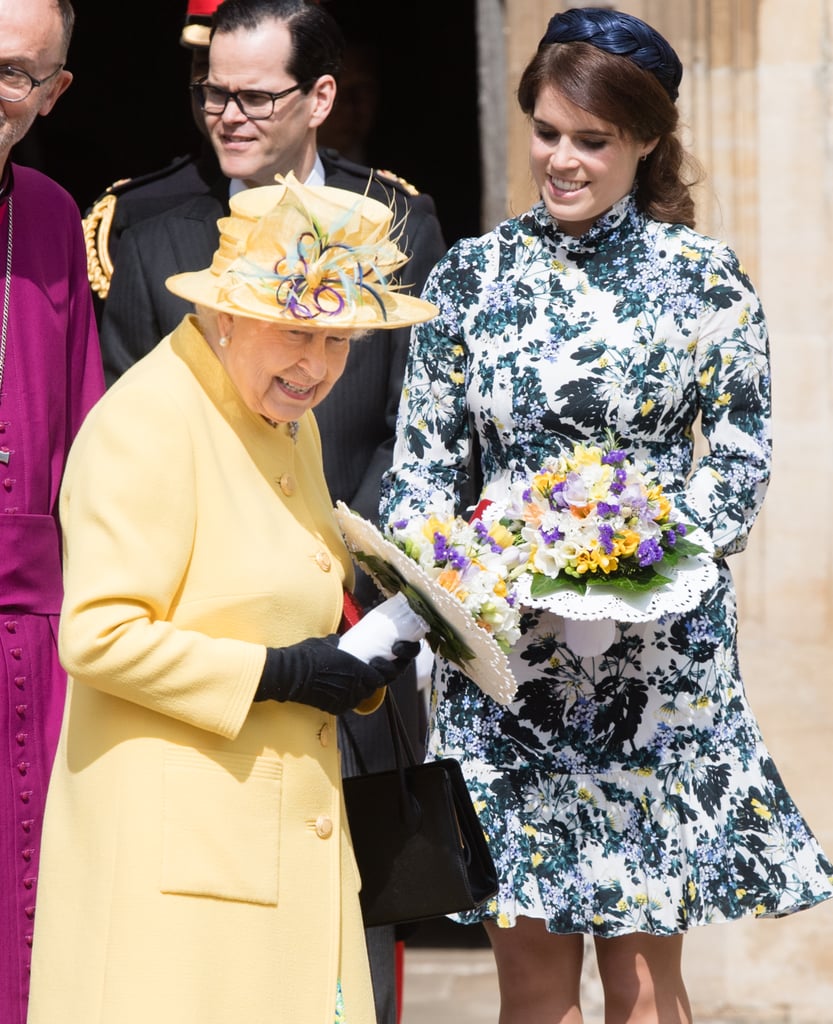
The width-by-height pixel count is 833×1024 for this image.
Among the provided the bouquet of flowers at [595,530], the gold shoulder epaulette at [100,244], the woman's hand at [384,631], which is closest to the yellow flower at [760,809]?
the bouquet of flowers at [595,530]

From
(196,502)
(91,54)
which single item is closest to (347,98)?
(91,54)

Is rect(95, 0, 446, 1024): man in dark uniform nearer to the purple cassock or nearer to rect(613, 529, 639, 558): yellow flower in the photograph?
the purple cassock

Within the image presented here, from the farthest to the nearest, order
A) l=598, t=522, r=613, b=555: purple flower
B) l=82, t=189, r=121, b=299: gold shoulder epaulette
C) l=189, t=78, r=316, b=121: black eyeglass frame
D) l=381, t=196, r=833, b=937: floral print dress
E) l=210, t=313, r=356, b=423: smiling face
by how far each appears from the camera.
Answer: l=82, t=189, r=121, b=299: gold shoulder epaulette
l=189, t=78, r=316, b=121: black eyeglass frame
l=381, t=196, r=833, b=937: floral print dress
l=598, t=522, r=613, b=555: purple flower
l=210, t=313, r=356, b=423: smiling face

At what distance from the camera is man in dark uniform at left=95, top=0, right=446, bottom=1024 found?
4.16 meters

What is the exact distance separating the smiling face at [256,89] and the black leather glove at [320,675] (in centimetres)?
150

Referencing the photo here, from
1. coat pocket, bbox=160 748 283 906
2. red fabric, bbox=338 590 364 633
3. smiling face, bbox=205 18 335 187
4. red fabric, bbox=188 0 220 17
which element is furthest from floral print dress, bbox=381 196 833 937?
red fabric, bbox=188 0 220 17

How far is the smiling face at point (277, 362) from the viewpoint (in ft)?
9.69

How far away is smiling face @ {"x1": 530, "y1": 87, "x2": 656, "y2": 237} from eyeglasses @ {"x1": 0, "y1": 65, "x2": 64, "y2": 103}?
0.88 metres

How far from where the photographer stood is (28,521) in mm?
3449

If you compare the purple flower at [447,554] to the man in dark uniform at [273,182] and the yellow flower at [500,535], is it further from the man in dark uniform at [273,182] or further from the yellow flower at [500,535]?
the man in dark uniform at [273,182]

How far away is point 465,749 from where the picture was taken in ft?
11.7

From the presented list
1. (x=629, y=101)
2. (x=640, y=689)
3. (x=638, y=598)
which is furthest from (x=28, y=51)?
(x=640, y=689)

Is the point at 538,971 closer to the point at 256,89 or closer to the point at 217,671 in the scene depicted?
the point at 217,671

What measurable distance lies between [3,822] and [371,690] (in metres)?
0.79
